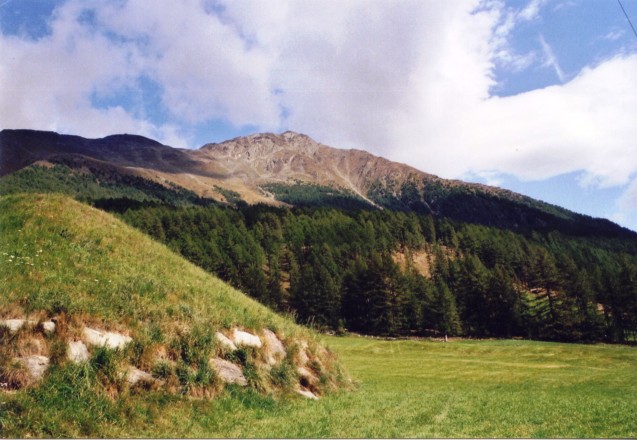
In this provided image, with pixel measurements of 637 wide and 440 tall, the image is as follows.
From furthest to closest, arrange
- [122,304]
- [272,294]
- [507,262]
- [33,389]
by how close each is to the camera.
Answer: [507,262], [272,294], [122,304], [33,389]

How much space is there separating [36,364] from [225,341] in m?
7.13

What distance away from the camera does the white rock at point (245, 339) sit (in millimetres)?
18373

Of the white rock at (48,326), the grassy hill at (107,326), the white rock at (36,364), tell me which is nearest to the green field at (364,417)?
the grassy hill at (107,326)

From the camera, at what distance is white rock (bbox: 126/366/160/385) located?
13562 mm

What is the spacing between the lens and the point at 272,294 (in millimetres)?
132875

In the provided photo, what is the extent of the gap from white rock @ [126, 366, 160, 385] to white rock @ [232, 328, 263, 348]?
15.5 ft

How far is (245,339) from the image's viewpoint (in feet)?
61.2

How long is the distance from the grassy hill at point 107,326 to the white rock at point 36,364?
0.63 feet

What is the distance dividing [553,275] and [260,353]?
125973mm

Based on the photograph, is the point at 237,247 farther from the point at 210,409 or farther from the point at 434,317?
the point at 210,409

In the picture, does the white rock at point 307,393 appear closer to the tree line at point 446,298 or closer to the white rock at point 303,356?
the white rock at point 303,356

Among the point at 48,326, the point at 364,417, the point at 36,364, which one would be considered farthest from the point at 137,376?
the point at 364,417

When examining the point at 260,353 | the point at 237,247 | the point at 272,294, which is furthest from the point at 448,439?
the point at 237,247

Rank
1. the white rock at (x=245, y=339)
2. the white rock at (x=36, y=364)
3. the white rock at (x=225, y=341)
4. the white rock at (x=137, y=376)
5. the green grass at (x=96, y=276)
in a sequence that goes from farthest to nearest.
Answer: the white rock at (x=245, y=339), the white rock at (x=225, y=341), the green grass at (x=96, y=276), the white rock at (x=137, y=376), the white rock at (x=36, y=364)
